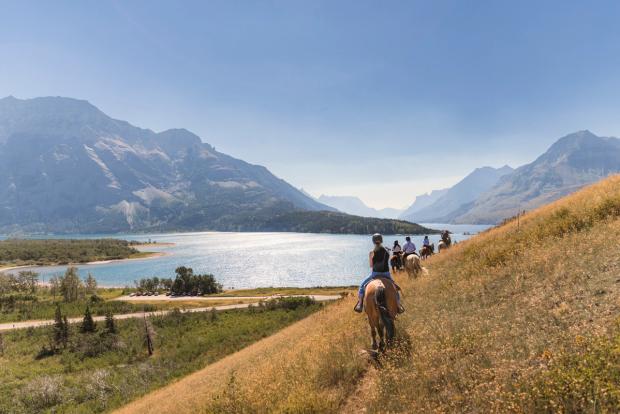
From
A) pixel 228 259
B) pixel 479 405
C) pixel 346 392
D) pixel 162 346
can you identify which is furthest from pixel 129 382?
pixel 228 259

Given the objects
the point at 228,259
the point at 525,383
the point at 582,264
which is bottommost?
the point at 228,259

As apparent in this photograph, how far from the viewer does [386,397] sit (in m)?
7.05

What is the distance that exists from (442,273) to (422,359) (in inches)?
378

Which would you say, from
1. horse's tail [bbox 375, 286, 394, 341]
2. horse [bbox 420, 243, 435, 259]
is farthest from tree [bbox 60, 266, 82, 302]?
horse's tail [bbox 375, 286, 394, 341]

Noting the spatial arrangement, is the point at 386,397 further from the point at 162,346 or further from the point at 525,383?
the point at 162,346

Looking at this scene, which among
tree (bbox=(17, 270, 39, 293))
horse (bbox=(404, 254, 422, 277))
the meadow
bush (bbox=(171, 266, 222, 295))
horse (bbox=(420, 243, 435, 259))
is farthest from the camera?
tree (bbox=(17, 270, 39, 293))

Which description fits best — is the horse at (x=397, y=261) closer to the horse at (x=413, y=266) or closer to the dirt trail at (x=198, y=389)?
the horse at (x=413, y=266)

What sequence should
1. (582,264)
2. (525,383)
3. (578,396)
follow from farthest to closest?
(582,264) → (525,383) → (578,396)

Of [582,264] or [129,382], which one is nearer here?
[582,264]

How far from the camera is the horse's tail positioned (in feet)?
30.6

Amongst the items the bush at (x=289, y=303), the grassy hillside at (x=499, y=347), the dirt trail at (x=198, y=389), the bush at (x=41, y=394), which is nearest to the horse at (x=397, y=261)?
the dirt trail at (x=198, y=389)

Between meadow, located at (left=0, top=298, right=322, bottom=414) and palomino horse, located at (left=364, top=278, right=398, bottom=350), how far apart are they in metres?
23.3

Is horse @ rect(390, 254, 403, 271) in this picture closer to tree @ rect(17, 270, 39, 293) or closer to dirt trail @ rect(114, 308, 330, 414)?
dirt trail @ rect(114, 308, 330, 414)

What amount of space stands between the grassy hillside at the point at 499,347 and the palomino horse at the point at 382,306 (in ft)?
2.05
